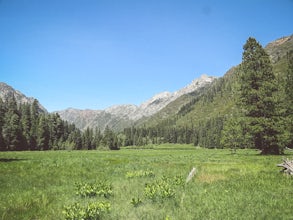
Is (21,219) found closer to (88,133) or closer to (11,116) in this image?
(11,116)

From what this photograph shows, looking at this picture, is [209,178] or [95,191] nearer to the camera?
[95,191]

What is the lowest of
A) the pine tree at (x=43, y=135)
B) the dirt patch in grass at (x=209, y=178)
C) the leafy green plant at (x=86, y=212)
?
the leafy green plant at (x=86, y=212)

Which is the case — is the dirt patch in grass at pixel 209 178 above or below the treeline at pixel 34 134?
below

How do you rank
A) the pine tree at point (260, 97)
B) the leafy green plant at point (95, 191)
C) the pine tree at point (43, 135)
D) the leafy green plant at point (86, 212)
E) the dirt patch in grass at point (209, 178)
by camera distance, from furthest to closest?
the pine tree at point (43, 135), the pine tree at point (260, 97), the dirt patch in grass at point (209, 178), the leafy green plant at point (95, 191), the leafy green plant at point (86, 212)

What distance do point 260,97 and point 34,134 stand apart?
103092 millimetres

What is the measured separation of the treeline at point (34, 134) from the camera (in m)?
101

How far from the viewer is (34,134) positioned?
11619 cm

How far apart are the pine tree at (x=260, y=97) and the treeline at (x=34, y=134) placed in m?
90.7

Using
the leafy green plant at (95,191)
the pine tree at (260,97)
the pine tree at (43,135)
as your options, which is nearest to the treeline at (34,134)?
the pine tree at (43,135)

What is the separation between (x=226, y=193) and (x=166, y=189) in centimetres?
324

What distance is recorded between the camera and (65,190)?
16.0 m

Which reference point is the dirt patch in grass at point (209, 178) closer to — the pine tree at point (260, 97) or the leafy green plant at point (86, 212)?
the leafy green plant at point (86, 212)

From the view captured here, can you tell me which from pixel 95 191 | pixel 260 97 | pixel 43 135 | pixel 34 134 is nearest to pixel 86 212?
pixel 95 191

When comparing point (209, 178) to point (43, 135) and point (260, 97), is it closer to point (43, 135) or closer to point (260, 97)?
point (260, 97)
